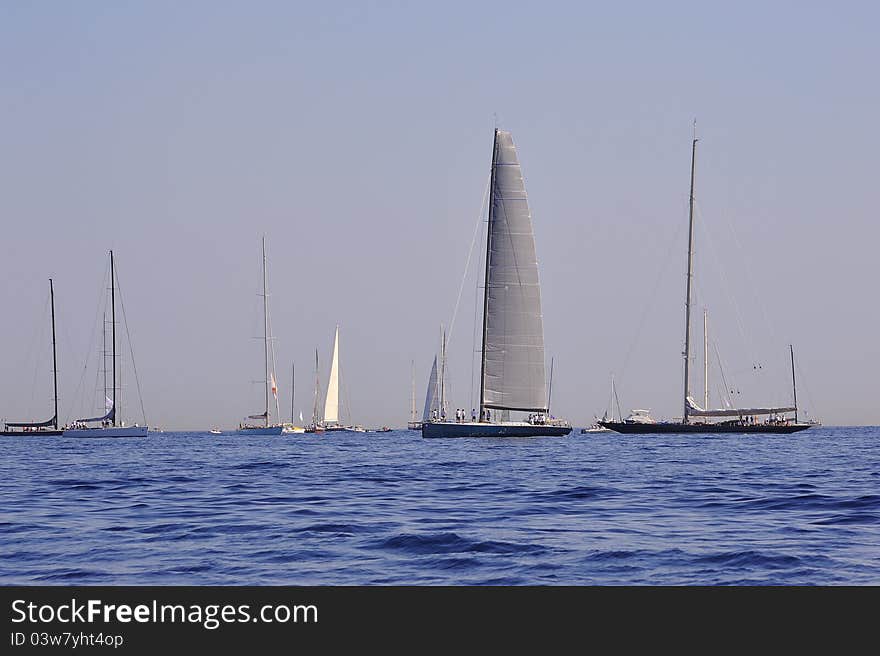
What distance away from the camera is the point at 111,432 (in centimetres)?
10206

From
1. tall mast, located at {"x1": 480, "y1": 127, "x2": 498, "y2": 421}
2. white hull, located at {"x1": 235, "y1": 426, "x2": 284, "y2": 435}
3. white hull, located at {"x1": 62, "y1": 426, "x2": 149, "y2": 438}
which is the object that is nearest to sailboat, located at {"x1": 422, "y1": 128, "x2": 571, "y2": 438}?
tall mast, located at {"x1": 480, "y1": 127, "x2": 498, "y2": 421}

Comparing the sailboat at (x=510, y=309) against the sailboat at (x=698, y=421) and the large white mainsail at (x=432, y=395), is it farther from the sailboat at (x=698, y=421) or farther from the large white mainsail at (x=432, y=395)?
the large white mainsail at (x=432, y=395)

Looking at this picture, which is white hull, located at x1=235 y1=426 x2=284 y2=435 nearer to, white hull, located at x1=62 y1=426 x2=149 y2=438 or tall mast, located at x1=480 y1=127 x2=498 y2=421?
white hull, located at x1=62 y1=426 x2=149 y2=438

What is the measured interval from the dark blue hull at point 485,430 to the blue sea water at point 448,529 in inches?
1354

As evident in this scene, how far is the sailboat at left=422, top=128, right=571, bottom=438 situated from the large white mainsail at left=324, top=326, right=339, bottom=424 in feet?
238

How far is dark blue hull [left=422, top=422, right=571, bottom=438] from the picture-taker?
68250 mm

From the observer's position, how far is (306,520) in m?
19.6

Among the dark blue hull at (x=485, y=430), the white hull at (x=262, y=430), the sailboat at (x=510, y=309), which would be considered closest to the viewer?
the dark blue hull at (x=485, y=430)

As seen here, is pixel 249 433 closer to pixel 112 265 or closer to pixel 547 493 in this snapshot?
pixel 112 265

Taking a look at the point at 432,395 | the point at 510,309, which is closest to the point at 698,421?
the point at 510,309

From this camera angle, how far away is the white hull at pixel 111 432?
10175 cm

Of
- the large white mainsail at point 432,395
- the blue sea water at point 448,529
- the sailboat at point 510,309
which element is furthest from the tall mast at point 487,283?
the large white mainsail at point 432,395
